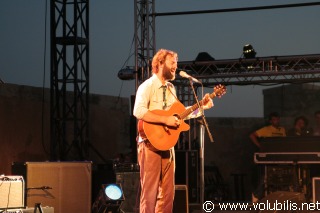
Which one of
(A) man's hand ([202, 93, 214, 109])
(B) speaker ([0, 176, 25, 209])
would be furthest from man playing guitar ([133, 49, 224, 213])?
(B) speaker ([0, 176, 25, 209])

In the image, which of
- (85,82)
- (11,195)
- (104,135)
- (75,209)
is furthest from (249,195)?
(11,195)

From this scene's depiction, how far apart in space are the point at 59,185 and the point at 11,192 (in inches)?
37.3

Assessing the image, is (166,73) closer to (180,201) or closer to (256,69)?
(180,201)

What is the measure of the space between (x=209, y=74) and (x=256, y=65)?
93 centimetres

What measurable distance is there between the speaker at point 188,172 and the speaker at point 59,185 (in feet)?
12.4

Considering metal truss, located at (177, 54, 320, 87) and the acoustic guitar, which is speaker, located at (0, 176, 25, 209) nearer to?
the acoustic guitar

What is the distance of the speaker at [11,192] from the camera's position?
7.21m

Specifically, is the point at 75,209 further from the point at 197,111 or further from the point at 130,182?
the point at 197,111

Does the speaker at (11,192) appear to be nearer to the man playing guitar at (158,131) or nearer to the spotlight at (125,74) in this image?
the man playing guitar at (158,131)

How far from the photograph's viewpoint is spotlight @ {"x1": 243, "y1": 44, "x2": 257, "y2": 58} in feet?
40.6

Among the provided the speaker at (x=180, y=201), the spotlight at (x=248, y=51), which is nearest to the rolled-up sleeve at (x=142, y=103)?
the speaker at (x=180, y=201)

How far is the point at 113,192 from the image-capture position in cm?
841

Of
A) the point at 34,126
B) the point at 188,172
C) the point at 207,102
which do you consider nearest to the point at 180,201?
the point at 207,102

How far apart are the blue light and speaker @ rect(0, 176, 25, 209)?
1.27 meters
